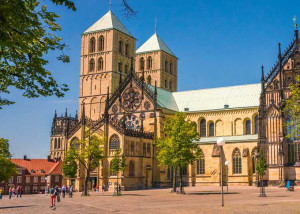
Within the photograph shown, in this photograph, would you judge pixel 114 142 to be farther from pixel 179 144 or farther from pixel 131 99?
pixel 179 144

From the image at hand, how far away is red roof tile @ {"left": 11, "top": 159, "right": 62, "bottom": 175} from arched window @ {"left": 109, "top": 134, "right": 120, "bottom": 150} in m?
45.6

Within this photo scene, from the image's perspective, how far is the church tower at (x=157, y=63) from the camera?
4277 inches

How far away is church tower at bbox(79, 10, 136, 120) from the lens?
9356 cm

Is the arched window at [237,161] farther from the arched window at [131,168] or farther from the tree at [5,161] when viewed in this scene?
the tree at [5,161]

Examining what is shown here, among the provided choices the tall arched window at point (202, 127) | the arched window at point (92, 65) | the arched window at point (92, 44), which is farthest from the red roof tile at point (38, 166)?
the tall arched window at point (202, 127)

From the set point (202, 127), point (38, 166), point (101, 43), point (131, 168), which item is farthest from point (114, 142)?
point (38, 166)

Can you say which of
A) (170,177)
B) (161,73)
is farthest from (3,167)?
(161,73)

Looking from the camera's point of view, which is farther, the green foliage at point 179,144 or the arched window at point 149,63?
the arched window at point 149,63

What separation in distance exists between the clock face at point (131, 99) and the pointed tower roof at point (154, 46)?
103 feet

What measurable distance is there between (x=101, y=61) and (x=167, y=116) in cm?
2406

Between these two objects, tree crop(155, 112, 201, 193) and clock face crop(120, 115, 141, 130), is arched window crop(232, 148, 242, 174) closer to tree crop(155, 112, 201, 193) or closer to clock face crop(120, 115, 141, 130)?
clock face crop(120, 115, 141, 130)

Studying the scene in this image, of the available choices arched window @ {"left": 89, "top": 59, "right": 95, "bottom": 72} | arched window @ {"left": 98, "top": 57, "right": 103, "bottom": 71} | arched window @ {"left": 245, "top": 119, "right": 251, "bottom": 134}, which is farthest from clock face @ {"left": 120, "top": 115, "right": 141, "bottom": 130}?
arched window @ {"left": 89, "top": 59, "right": 95, "bottom": 72}

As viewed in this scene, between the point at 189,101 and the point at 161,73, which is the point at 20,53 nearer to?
the point at 189,101

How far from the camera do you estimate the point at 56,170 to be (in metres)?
113
